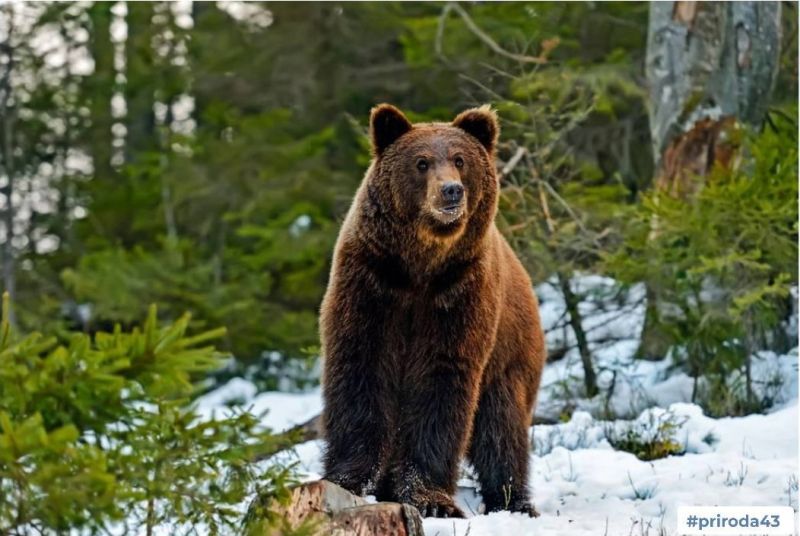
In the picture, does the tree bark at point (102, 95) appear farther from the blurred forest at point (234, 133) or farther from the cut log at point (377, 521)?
the cut log at point (377, 521)

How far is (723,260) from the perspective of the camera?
9.58 metres

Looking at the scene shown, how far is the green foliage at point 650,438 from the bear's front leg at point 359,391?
2.65 meters

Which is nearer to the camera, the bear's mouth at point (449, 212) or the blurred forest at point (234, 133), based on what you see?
the bear's mouth at point (449, 212)

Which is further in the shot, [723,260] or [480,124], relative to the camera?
[723,260]

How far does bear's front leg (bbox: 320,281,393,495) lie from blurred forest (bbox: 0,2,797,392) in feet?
20.9

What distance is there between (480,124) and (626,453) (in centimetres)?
276

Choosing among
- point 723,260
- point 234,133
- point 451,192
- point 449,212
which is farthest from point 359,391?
point 234,133

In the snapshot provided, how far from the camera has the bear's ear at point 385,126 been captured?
6566 millimetres

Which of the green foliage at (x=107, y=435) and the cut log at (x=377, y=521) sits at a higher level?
the green foliage at (x=107, y=435)

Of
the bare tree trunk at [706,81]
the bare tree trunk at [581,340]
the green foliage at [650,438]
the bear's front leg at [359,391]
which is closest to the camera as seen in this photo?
the bear's front leg at [359,391]

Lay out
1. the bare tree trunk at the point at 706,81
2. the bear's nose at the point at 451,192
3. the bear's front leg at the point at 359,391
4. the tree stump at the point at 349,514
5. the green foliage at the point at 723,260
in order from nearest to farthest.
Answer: the tree stump at the point at 349,514, the bear's nose at the point at 451,192, the bear's front leg at the point at 359,391, the green foliage at the point at 723,260, the bare tree trunk at the point at 706,81

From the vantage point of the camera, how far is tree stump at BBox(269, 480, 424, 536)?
5055mm

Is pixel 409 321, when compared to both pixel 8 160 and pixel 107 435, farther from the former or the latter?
pixel 8 160

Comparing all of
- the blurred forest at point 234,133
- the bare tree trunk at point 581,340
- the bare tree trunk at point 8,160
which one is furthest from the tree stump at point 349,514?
the bare tree trunk at point 8,160
